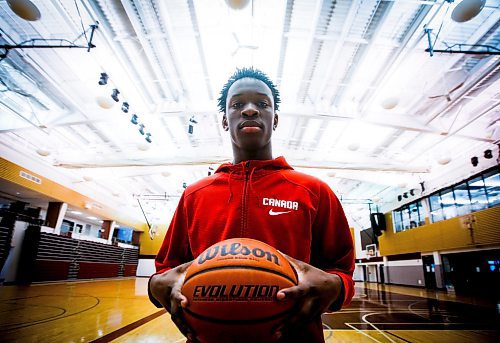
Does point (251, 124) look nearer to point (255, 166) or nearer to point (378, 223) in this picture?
point (255, 166)

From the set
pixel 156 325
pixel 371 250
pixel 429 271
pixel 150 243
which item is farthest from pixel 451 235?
pixel 150 243

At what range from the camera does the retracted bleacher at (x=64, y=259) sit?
32.0 feet

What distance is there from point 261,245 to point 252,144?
0.46 meters

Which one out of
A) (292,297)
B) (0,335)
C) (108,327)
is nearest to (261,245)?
(292,297)

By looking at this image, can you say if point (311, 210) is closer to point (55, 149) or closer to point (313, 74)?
point (313, 74)

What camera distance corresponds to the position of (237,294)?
76 centimetres

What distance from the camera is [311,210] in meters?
1.05

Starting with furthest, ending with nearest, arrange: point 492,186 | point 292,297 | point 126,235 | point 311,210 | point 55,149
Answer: point 126,235 < point 55,149 < point 492,186 < point 311,210 < point 292,297

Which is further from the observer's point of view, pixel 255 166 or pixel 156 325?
pixel 156 325

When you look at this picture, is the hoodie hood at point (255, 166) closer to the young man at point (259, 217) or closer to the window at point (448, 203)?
the young man at point (259, 217)

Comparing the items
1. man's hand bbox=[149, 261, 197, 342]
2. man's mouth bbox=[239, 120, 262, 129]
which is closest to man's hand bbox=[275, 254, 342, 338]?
man's hand bbox=[149, 261, 197, 342]

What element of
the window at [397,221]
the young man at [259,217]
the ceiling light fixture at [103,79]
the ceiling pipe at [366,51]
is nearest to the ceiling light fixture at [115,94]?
the ceiling light fixture at [103,79]

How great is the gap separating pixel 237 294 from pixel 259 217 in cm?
31

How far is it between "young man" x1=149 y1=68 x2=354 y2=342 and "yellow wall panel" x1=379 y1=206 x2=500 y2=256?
10.4 metres
